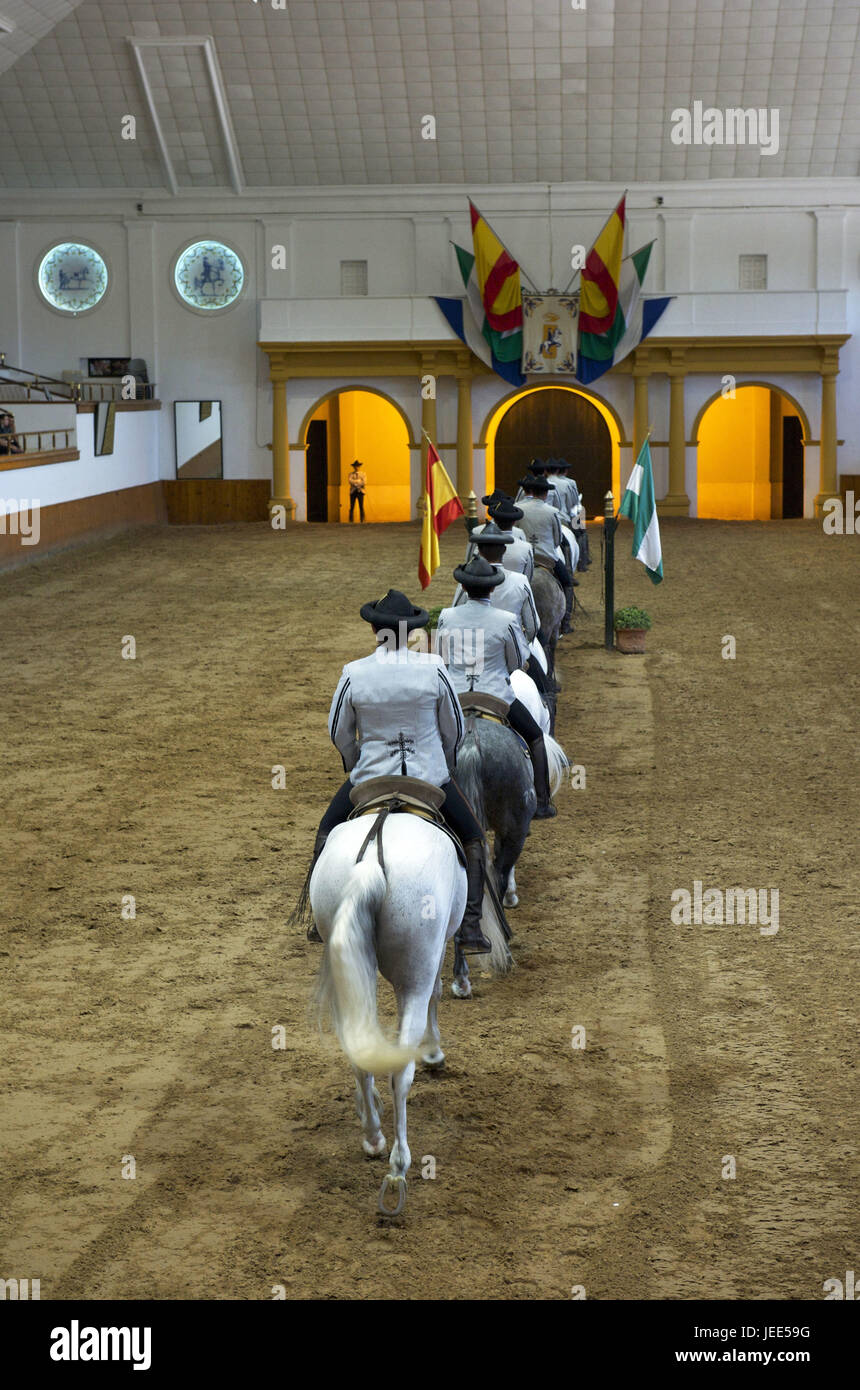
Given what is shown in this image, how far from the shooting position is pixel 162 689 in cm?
1539

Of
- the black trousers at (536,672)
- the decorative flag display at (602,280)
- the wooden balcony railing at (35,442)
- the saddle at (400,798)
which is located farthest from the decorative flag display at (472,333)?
the saddle at (400,798)

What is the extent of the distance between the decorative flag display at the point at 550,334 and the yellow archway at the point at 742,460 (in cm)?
639

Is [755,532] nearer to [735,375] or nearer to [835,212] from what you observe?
[735,375]

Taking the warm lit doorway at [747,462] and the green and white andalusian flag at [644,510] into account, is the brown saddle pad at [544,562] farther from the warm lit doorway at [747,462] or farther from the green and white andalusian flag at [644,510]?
the warm lit doorway at [747,462]

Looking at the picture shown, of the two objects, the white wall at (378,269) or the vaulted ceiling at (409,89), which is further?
the white wall at (378,269)

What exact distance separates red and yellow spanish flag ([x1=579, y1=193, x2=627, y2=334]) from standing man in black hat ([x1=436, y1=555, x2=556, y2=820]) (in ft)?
76.2

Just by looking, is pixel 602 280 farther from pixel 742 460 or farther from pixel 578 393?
pixel 742 460

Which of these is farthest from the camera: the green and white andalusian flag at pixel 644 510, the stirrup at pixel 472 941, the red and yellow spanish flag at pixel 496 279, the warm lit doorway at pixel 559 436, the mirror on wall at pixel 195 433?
the warm lit doorway at pixel 559 436

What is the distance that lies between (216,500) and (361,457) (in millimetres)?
6141

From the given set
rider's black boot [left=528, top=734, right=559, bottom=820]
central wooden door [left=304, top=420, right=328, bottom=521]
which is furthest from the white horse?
central wooden door [left=304, top=420, right=328, bottom=521]

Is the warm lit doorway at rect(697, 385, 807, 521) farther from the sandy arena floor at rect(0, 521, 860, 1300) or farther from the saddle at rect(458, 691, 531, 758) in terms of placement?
the saddle at rect(458, 691, 531, 758)

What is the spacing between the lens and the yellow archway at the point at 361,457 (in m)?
36.4

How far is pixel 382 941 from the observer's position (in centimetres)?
577
